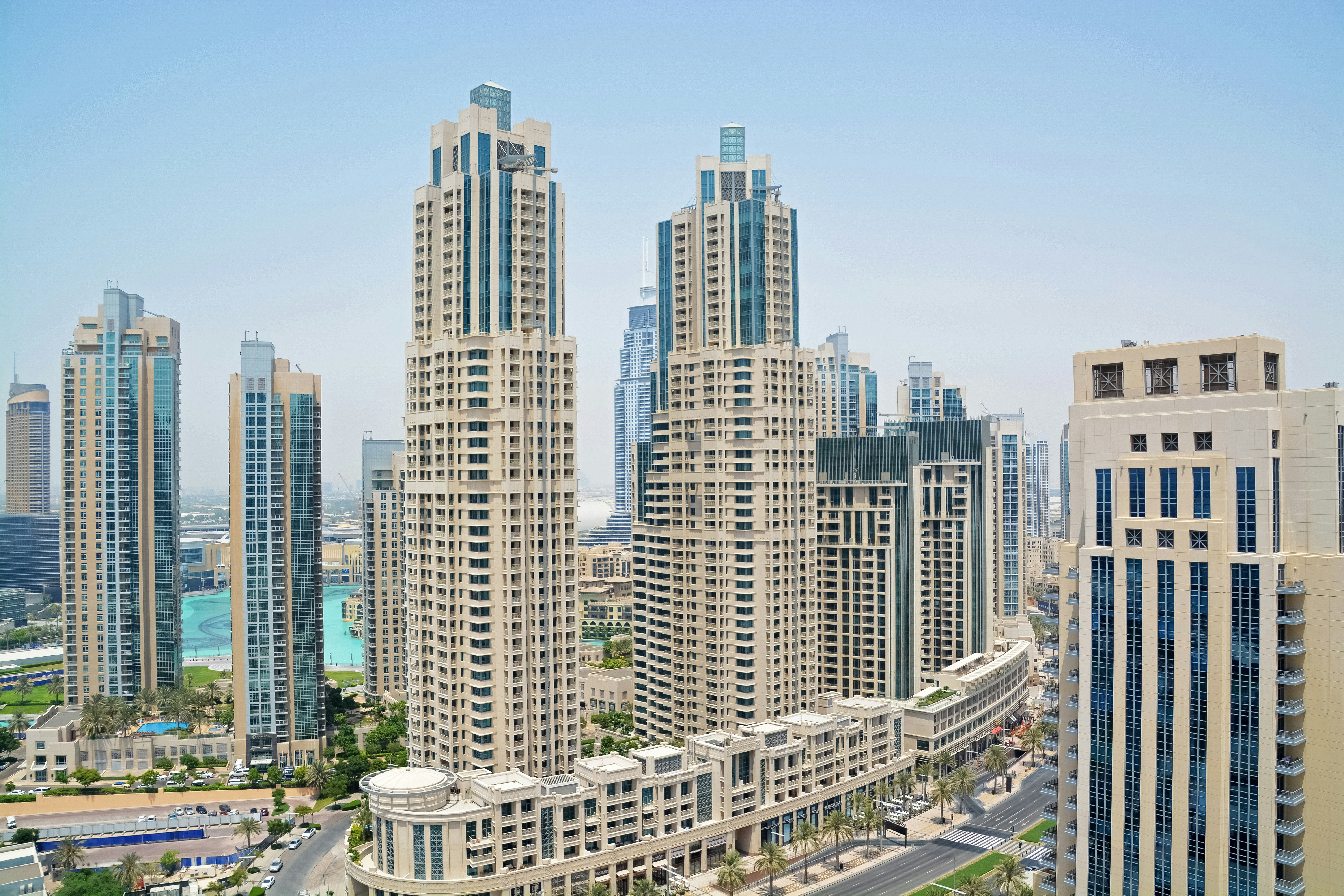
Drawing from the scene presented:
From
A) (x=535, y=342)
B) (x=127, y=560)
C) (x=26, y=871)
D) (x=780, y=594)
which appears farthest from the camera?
(x=127, y=560)

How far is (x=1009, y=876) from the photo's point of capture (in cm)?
4819

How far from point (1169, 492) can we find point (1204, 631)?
17.9ft

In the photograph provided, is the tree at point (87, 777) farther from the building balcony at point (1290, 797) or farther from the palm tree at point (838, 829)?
the building balcony at point (1290, 797)

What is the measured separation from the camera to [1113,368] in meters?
38.4

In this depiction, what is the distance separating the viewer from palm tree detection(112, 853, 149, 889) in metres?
54.0

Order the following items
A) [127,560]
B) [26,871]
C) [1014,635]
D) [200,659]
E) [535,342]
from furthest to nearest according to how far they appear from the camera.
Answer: [200,659] < [1014,635] < [127,560] < [535,342] < [26,871]

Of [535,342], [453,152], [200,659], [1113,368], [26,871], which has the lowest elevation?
[200,659]

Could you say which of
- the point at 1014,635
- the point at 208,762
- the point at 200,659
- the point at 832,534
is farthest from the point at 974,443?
the point at 200,659

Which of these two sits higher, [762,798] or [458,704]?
[458,704]

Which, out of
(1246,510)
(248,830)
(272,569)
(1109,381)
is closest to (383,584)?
(272,569)

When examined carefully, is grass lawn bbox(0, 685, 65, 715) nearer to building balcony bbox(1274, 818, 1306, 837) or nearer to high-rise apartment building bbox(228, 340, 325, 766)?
high-rise apartment building bbox(228, 340, 325, 766)

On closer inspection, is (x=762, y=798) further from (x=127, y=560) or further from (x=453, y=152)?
(x=127, y=560)

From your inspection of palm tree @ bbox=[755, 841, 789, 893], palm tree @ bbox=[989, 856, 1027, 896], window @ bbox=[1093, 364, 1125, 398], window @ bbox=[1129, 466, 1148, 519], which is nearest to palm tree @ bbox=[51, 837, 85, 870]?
palm tree @ bbox=[755, 841, 789, 893]

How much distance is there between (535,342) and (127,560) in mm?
55576
